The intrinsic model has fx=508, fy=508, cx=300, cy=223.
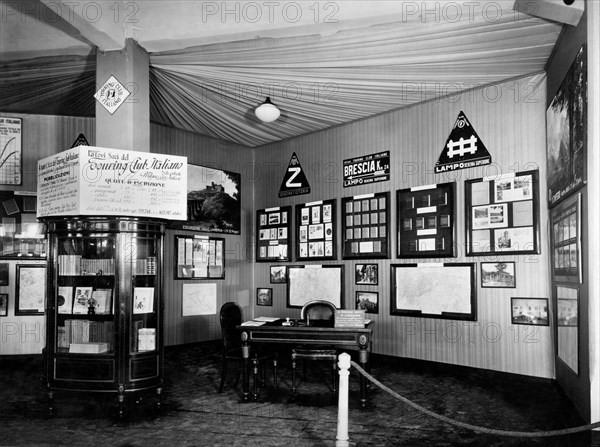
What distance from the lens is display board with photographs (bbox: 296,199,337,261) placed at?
28.2 ft

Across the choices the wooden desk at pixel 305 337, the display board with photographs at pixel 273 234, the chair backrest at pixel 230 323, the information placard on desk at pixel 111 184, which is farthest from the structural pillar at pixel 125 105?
the display board with photographs at pixel 273 234

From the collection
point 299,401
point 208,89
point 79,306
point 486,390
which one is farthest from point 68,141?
point 486,390

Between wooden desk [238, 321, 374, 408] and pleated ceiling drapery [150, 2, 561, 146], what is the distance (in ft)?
10.1

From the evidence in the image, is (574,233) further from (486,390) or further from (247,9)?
(247,9)

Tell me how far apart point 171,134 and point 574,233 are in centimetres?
646

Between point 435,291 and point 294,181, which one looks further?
point 294,181

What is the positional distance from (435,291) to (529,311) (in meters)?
1.32

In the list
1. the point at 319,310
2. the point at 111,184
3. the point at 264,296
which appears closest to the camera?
the point at 111,184

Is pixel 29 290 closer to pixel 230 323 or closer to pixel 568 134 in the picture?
pixel 230 323

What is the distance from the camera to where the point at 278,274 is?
31.0 feet

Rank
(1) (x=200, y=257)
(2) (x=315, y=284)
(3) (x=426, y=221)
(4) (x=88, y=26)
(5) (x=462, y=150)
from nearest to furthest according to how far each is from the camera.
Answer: (4) (x=88, y=26), (5) (x=462, y=150), (3) (x=426, y=221), (2) (x=315, y=284), (1) (x=200, y=257)

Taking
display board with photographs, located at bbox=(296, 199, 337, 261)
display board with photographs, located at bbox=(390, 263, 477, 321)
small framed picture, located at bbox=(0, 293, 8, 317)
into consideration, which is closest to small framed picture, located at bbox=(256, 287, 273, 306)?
display board with photographs, located at bbox=(296, 199, 337, 261)

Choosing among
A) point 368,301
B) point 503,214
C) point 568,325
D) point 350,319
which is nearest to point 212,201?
point 368,301

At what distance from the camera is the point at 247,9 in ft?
17.2
